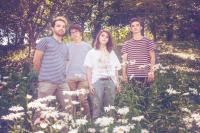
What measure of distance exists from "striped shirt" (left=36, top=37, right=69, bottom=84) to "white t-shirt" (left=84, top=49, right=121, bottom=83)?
22.3 inches

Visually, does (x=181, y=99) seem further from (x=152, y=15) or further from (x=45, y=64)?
(x=152, y=15)

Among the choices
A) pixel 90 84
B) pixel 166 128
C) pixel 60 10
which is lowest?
pixel 166 128

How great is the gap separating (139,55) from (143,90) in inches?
25.3

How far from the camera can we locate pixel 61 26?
5.61 metres

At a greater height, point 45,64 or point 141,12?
point 141,12

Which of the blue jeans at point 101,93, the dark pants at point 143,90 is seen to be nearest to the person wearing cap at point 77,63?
the blue jeans at point 101,93

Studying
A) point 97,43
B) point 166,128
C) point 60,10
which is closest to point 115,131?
point 166,128

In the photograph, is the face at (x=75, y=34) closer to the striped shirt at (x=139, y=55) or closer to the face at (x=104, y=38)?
the face at (x=104, y=38)

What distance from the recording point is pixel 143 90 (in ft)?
20.0

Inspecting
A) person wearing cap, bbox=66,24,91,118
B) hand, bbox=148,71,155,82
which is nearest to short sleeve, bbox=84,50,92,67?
person wearing cap, bbox=66,24,91,118

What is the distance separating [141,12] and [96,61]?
62.7 feet

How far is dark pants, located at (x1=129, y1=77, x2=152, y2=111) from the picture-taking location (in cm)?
603

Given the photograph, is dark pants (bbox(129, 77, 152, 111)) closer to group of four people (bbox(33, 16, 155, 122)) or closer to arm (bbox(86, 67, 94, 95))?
group of four people (bbox(33, 16, 155, 122))

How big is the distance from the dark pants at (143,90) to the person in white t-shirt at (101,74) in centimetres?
30
